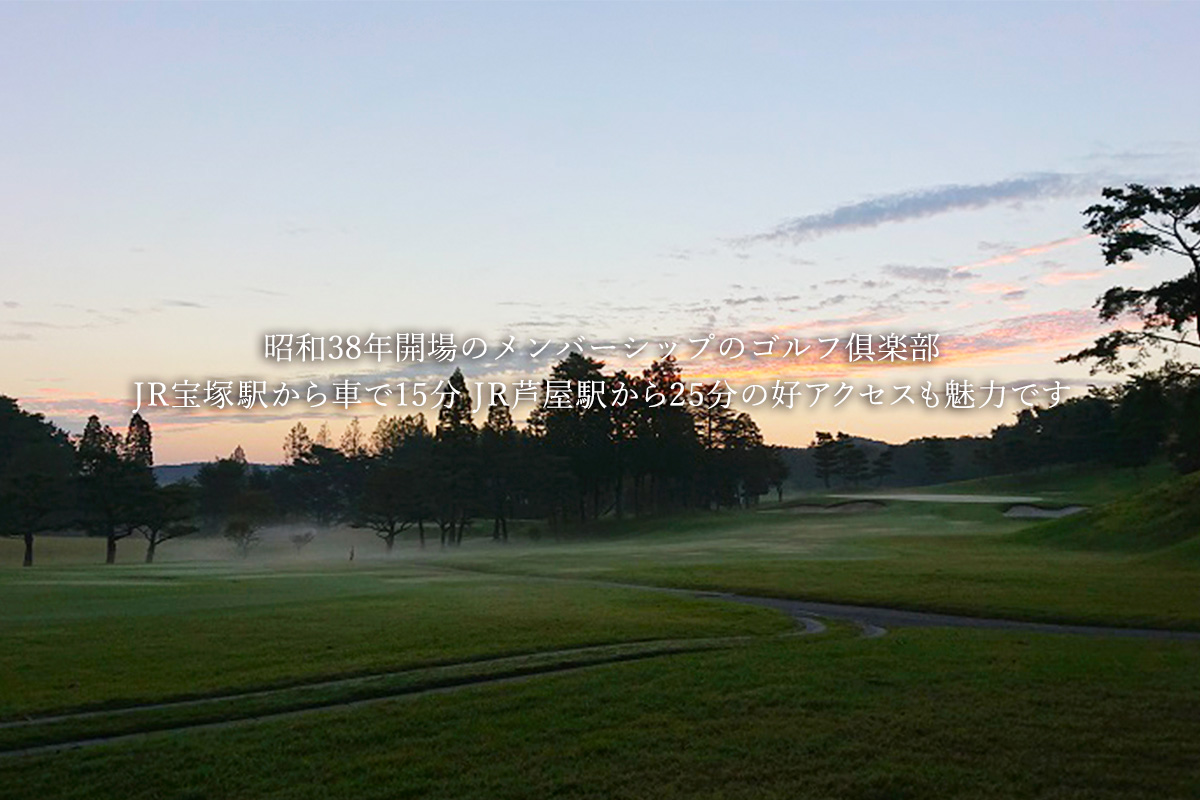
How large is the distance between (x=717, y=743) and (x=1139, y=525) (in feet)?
154

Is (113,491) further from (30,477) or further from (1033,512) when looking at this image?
(1033,512)

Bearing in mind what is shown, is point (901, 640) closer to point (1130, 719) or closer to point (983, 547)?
point (1130, 719)

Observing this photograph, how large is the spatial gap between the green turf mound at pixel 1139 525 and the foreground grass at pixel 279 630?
2760cm

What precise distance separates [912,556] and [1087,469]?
11225 centimetres

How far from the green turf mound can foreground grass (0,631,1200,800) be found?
107ft

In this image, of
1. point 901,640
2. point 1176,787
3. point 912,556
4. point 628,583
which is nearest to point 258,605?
point 628,583

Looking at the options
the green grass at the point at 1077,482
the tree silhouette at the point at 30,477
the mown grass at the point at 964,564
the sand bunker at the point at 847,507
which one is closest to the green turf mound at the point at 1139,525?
the mown grass at the point at 964,564

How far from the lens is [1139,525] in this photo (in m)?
51.2

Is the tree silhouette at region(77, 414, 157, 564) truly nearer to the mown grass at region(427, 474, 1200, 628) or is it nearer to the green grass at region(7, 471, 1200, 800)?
the mown grass at region(427, 474, 1200, 628)

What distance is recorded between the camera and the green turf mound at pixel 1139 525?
47.1 metres

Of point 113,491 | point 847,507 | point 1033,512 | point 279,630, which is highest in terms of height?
point 113,491

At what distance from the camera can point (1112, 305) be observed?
4806 cm

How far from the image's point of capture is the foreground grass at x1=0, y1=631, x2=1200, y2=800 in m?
11.0

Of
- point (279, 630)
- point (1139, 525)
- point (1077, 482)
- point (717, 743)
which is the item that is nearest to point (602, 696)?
point (717, 743)
